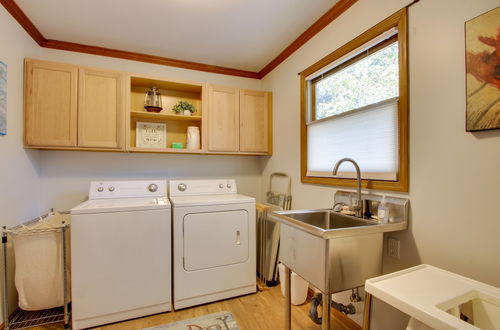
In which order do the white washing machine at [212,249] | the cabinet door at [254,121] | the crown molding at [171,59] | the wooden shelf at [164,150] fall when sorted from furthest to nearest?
the cabinet door at [254,121], the wooden shelf at [164,150], the white washing machine at [212,249], the crown molding at [171,59]

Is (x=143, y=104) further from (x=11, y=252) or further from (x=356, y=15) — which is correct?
(x=356, y=15)

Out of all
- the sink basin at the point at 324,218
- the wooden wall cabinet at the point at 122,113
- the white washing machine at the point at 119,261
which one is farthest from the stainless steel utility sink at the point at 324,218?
the wooden wall cabinet at the point at 122,113

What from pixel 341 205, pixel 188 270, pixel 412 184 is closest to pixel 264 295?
pixel 188 270

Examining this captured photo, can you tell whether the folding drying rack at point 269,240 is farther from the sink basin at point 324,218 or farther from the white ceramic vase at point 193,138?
the white ceramic vase at point 193,138

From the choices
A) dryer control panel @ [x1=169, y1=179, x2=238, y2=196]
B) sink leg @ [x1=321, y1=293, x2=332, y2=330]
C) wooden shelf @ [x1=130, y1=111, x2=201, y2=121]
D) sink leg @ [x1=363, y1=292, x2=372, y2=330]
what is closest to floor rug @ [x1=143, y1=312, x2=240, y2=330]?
sink leg @ [x1=321, y1=293, x2=332, y2=330]

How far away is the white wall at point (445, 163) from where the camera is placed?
1.06 metres

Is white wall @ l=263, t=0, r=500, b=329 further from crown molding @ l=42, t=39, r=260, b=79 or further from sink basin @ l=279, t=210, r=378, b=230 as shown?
crown molding @ l=42, t=39, r=260, b=79

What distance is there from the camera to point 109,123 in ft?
7.61

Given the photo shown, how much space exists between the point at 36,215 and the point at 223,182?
1.85 metres

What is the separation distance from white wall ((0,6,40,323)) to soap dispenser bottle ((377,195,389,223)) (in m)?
2.67

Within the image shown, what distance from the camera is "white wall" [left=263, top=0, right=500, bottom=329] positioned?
1064 mm

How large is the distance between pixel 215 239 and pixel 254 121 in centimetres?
147

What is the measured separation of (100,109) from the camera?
229 cm

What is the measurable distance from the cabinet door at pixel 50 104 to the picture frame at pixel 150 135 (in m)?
0.60
